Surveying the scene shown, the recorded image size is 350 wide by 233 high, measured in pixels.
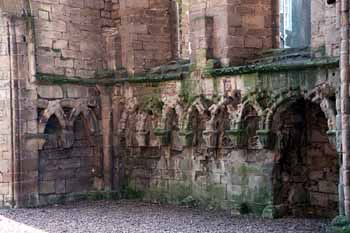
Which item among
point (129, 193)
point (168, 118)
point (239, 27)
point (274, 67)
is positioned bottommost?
point (129, 193)

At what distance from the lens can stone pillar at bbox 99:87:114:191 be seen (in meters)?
11.5

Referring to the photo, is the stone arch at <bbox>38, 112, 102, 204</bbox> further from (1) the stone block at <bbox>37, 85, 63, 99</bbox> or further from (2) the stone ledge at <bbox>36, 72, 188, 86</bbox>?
(2) the stone ledge at <bbox>36, 72, 188, 86</bbox>

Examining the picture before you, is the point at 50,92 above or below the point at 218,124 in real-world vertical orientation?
above

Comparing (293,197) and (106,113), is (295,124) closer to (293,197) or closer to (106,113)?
(293,197)

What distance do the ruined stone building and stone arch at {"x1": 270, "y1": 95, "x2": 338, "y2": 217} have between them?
2 cm

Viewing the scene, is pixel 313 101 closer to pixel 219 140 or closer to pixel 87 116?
pixel 219 140

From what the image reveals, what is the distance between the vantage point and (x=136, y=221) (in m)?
8.96

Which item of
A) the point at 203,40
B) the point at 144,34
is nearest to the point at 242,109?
the point at 203,40

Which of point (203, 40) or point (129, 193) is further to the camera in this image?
point (129, 193)

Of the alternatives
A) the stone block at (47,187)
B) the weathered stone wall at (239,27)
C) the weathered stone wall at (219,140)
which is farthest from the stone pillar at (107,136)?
the weathered stone wall at (239,27)

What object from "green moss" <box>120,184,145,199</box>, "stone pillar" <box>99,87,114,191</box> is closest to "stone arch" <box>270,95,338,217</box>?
"green moss" <box>120,184,145,199</box>

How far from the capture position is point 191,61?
10.2 meters

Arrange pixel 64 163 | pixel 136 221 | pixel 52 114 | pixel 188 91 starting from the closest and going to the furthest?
pixel 136 221, pixel 188 91, pixel 52 114, pixel 64 163

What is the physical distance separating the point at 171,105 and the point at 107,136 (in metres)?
1.71
